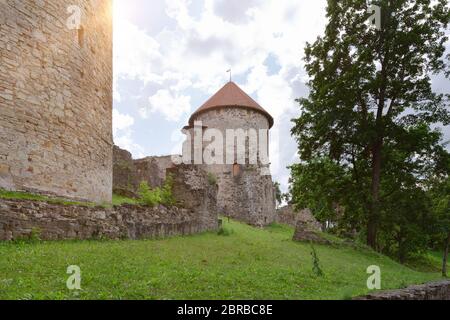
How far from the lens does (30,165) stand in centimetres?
1064

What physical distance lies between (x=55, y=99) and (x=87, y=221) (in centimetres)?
385

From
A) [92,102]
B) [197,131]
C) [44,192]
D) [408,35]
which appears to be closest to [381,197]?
[408,35]

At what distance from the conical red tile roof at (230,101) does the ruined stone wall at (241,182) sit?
36cm

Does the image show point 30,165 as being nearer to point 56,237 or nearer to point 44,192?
point 44,192

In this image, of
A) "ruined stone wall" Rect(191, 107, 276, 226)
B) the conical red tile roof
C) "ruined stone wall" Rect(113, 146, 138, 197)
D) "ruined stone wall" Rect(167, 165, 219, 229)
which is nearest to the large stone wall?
"ruined stone wall" Rect(113, 146, 138, 197)

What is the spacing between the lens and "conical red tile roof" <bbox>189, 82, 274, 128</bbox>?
33.6 meters

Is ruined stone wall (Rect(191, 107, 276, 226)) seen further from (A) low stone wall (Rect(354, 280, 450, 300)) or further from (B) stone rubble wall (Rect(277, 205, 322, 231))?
(A) low stone wall (Rect(354, 280, 450, 300))

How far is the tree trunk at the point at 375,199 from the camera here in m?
17.0

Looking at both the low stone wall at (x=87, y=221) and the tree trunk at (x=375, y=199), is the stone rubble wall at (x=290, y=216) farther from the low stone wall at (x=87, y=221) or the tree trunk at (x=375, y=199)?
the low stone wall at (x=87, y=221)

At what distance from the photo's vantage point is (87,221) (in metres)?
10.2

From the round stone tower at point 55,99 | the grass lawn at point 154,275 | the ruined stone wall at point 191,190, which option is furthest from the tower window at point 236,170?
the grass lawn at point 154,275

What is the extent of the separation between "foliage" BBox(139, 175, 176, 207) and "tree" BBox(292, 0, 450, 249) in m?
6.84

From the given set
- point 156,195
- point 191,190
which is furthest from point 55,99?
point 191,190
